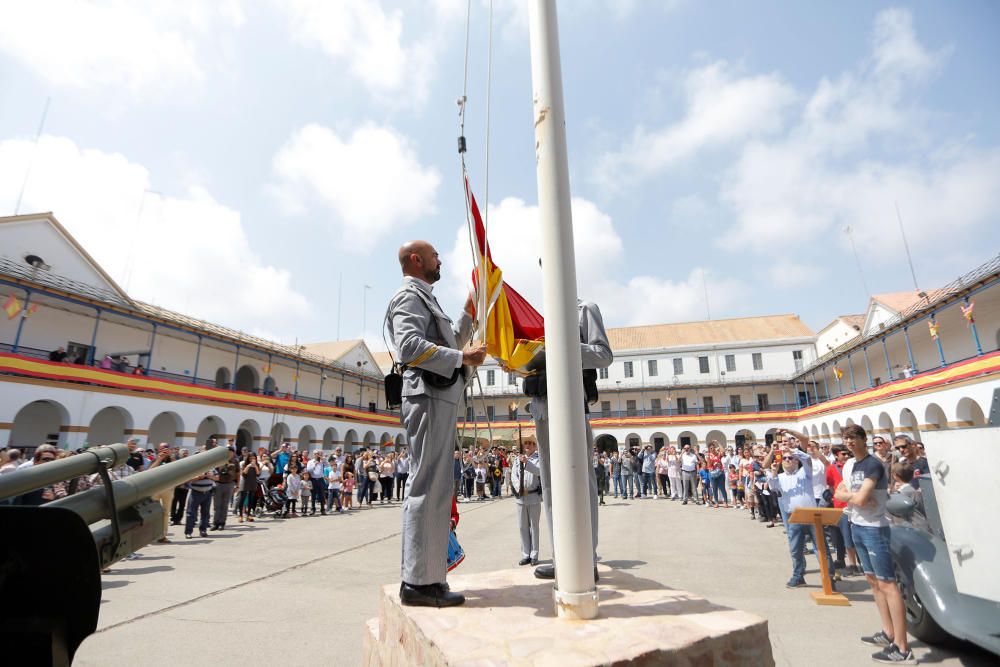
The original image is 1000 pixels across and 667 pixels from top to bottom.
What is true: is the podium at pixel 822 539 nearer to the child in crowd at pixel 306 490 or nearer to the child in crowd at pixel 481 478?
the child in crowd at pixel 306 490

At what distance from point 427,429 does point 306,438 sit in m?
34.0

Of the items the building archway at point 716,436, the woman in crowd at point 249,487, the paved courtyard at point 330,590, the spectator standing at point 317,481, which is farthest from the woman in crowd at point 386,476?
the building archway at point 716,436

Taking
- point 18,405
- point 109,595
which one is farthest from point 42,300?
point 109,595

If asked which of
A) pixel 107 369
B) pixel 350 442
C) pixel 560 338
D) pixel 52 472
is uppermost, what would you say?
pixel 107 369

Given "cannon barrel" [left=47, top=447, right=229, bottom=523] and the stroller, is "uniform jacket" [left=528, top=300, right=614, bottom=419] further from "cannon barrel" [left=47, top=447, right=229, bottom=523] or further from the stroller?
the stroller

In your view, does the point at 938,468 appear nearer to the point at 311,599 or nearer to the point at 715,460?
the point at 311,599

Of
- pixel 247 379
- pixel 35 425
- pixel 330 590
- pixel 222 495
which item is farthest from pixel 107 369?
pixel 330 590

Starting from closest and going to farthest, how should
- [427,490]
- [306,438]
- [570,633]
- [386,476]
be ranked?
[570,633] < [427,490] < [386,476] < [306,438]

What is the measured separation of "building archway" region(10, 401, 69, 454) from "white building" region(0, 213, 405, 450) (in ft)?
0.14

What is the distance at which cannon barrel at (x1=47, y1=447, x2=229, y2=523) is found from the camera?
1.41 metres

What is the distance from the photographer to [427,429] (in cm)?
249

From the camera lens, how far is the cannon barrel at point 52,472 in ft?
4.33

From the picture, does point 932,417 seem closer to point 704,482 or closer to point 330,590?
point 704,482


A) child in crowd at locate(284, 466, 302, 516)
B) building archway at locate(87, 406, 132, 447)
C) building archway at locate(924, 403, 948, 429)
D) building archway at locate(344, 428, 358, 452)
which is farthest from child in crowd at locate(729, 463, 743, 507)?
building archway at locate(344, 428, 358, 452)
